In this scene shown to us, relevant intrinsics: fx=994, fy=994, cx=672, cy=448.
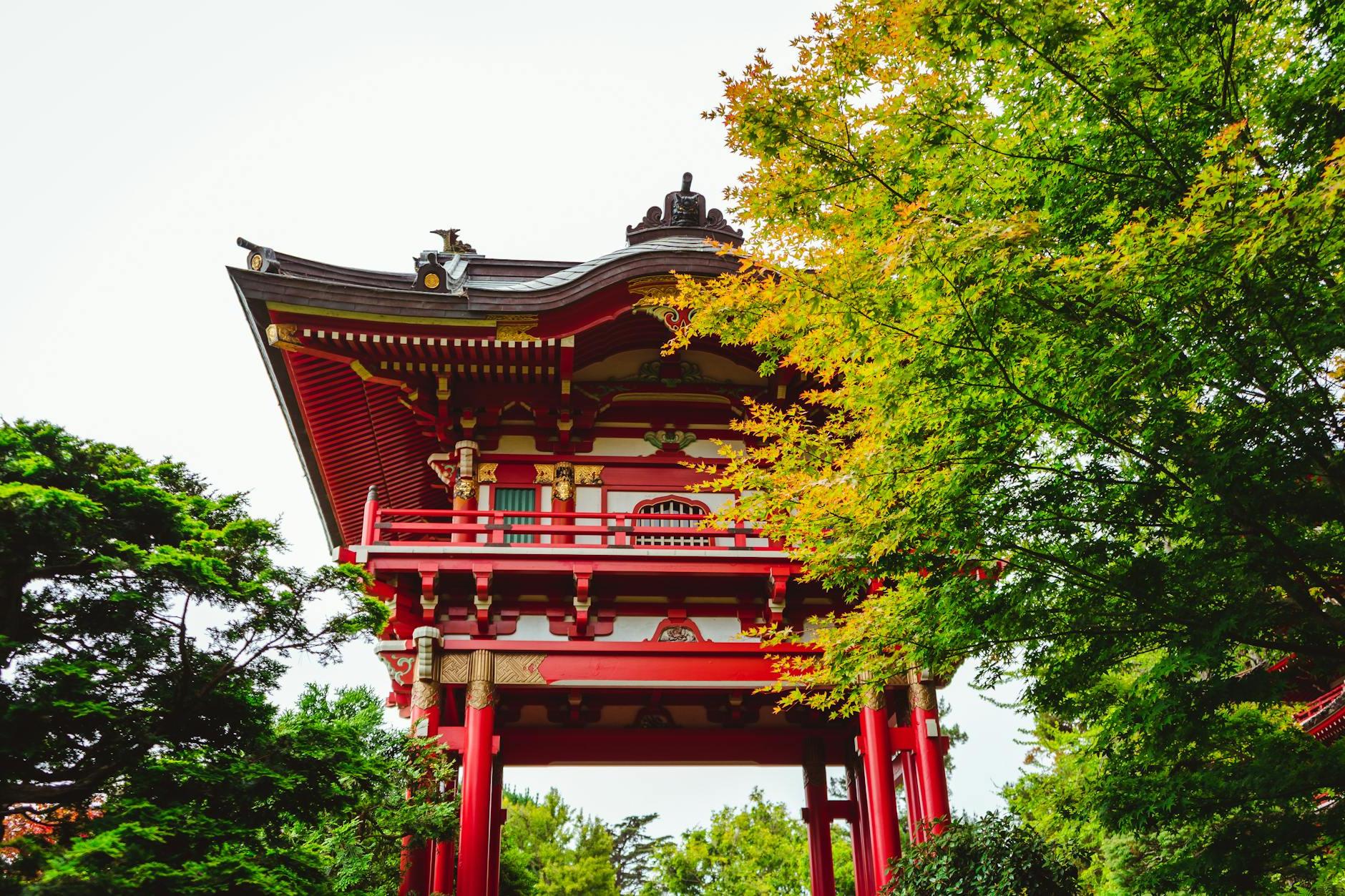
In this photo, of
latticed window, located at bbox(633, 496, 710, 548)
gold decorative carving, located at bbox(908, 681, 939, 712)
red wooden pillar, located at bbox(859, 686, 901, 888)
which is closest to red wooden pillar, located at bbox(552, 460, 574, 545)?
latticed window, located at bbox(633, 496, 710, 548)

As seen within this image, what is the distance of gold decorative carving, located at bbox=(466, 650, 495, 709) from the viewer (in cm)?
1236

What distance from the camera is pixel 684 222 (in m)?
16.1

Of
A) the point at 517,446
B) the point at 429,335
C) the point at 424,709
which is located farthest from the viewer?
the point at 517,446

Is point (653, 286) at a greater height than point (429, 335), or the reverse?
point (653, 286)

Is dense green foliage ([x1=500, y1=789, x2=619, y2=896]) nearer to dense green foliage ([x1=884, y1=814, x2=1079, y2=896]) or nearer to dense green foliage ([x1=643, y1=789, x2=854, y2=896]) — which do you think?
dense green foliage ([x1=643, y1=789, x2=854, y2=896])

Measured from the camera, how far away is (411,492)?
17141 millimetres

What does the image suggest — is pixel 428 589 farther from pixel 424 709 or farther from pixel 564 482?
pixel 564 482

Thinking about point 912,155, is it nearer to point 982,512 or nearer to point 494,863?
point 982,512

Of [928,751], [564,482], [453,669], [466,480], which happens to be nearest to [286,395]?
[466,480]

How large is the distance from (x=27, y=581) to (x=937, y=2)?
7102 mm

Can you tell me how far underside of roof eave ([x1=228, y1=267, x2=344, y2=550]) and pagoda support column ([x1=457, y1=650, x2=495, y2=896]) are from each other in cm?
482

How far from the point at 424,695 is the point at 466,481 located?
125 inches

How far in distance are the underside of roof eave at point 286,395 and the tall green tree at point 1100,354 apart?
7.68 m

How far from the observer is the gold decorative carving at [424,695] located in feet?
40.1
